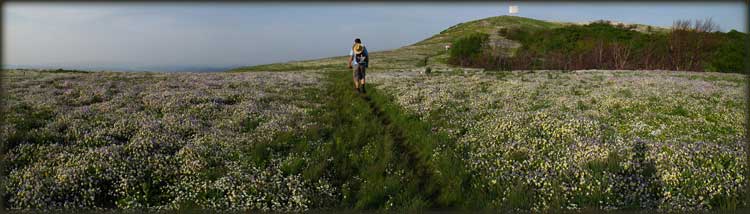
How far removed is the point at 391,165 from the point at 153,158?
18.2 ft

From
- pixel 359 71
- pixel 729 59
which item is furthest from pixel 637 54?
A: pixel 359 71

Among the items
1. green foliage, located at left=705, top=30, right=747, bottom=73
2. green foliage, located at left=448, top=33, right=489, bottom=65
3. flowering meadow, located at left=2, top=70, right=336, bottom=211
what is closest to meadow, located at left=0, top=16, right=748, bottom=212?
flowering meadow, located at left=2, top=70, right=336, bottom=211

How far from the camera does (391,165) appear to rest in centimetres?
863

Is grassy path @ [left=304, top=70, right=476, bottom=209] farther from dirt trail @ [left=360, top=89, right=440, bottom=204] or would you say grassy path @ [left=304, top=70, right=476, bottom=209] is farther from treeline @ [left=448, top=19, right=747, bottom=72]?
treeline @ [left=448, top=19, right=747, bottom=72]

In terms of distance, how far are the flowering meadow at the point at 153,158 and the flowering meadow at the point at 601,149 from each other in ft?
13.7

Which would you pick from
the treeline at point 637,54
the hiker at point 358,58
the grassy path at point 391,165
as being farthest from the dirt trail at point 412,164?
the treeline at point 637,54

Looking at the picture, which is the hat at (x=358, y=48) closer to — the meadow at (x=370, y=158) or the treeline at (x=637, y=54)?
the meadow at (x=370, y=158)

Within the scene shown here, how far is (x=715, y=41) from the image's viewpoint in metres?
67.5

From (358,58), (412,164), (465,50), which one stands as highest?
(465,50)

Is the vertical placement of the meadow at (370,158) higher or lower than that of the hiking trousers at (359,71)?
lower

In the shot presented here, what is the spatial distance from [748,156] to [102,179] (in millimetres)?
14257

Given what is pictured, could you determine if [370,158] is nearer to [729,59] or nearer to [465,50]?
[729,59]

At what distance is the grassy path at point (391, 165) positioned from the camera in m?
6.97

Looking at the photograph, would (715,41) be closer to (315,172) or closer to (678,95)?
(678,95)
